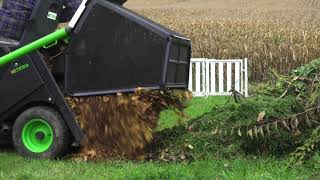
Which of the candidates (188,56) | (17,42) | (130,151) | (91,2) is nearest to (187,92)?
(188,56)

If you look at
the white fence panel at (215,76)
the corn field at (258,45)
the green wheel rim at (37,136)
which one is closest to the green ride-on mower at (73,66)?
the green wheel rim at (37,136)

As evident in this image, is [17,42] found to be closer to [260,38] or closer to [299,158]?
[299,158]

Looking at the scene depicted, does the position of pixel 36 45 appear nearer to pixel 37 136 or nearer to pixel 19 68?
pixel 19 68

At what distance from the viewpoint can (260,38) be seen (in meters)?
17.6

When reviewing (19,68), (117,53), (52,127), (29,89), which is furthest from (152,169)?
(19,68)

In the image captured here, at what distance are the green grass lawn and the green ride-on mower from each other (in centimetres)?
32

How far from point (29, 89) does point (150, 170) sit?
1.79m

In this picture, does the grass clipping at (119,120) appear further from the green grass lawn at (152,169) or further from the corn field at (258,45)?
the corn field at (258,45)

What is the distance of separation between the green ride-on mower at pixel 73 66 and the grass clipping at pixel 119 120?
0.08m

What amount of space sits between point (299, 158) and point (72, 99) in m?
2.31

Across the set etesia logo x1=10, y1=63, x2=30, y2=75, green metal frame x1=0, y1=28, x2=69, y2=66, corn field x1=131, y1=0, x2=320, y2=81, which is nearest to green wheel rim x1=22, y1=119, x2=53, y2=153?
etesia logo x1=10, y1=63, x2=30, y2=75

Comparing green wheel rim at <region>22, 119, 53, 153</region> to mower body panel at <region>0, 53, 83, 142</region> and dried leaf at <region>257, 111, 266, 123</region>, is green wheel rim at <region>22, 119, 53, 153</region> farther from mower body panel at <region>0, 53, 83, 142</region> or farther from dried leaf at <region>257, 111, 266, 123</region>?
dried leaf at <region>257, 111, 266, 123</region>

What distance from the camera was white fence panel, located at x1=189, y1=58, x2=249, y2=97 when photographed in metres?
14.0

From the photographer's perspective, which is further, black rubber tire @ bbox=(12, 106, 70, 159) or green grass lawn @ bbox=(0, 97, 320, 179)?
black rubber tire @ bbox=(12, 106, 70, 159)
